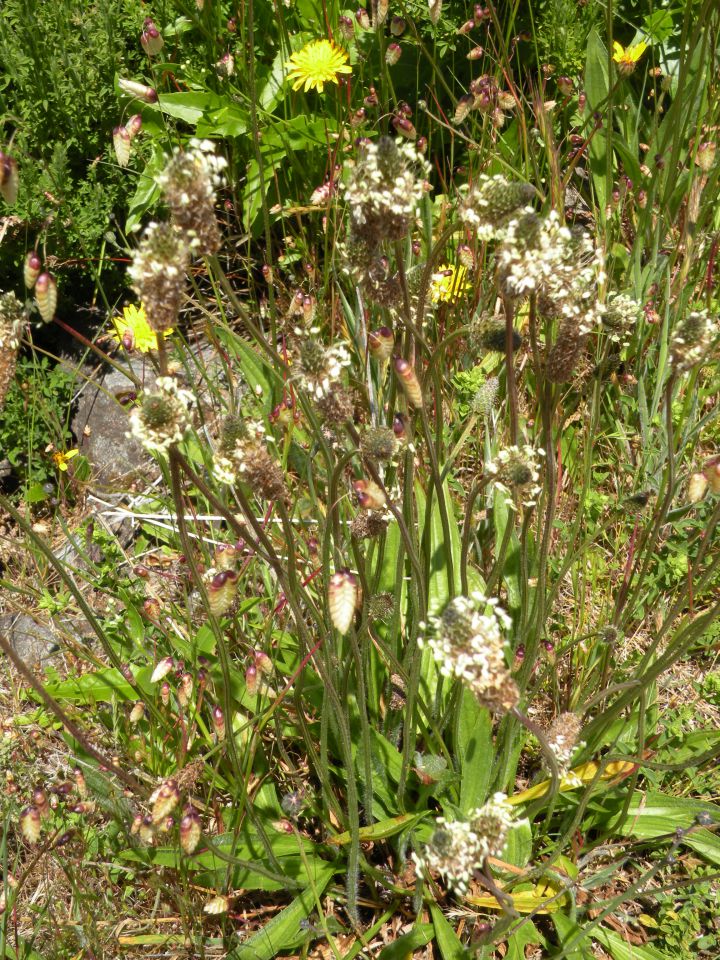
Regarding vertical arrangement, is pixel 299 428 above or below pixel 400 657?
above

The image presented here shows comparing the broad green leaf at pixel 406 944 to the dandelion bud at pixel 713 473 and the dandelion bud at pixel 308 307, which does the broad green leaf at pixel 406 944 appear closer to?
the dandelion bud at pixel 713 473

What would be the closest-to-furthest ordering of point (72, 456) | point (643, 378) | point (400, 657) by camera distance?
point (400, 657) → point (643, 378) → point (72, 456)

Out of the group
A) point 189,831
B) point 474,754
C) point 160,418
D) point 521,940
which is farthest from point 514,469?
point 521,940

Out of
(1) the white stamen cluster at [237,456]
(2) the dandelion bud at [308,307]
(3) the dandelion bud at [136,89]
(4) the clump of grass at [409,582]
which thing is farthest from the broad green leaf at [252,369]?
(1) the white stamen cluster at [237,456]

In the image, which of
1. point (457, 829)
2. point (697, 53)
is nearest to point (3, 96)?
point (697, 53)

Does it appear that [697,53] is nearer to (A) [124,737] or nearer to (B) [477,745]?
(B) [477,745]

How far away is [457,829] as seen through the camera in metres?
1.54

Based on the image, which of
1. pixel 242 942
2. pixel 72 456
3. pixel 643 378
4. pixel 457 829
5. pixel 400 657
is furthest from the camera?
pixel 72 456

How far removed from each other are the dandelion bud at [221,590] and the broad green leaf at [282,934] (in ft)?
2.99

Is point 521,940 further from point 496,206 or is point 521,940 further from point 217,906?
point 496,206

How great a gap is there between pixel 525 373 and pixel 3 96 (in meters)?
2.57

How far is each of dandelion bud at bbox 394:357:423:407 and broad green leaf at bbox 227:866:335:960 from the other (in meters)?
1.27

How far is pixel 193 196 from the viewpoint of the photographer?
1355 millimetres

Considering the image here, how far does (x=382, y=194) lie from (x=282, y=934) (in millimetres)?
1762
